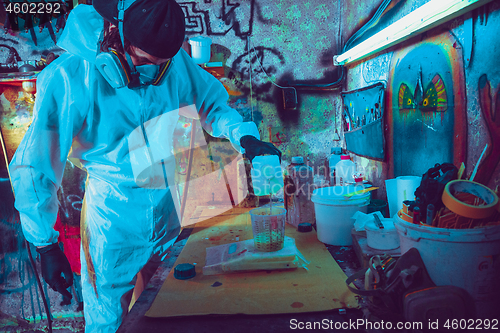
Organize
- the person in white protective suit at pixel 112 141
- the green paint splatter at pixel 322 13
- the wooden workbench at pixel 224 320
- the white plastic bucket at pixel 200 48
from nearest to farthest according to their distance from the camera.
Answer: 1. the wooden workbench at pixel 224 320
2. the person in white protective suit at pixel 112 141
3. the white plastic bucket at pixel 200 48
4. the green paint splatter at pixel 322 13

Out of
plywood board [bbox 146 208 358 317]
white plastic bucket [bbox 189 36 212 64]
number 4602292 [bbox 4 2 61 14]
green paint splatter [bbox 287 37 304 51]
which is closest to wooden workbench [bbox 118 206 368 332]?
plywood board [bbox 146 208 358 317]

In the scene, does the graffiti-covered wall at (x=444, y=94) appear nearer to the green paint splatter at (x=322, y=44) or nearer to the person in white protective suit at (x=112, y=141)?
the green paint splatter at (x=322, y=44)

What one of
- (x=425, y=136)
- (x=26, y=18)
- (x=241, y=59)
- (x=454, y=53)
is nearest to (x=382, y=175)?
(x=425, y=136)

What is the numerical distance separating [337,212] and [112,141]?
4.04ft

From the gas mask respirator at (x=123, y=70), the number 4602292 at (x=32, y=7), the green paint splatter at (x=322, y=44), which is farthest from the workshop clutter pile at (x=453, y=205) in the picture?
the number 4602292 at (x=32, y=7)

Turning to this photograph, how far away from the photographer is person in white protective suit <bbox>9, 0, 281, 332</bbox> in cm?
131

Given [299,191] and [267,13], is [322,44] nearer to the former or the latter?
[267,13]

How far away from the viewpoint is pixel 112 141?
4.96 ft

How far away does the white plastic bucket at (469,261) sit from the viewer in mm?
856

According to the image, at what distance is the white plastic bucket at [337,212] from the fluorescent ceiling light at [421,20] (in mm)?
892

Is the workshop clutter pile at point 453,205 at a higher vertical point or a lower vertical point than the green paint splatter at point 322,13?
lower

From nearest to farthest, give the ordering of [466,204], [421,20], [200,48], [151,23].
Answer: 1. [466,204]
2. [151,23]
3. [421,20]
4. [200,48]

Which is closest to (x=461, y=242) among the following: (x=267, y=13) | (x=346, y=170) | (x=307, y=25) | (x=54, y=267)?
(x=346, y=170)

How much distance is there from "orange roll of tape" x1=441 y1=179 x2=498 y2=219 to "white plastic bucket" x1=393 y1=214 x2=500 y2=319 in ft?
0.16
